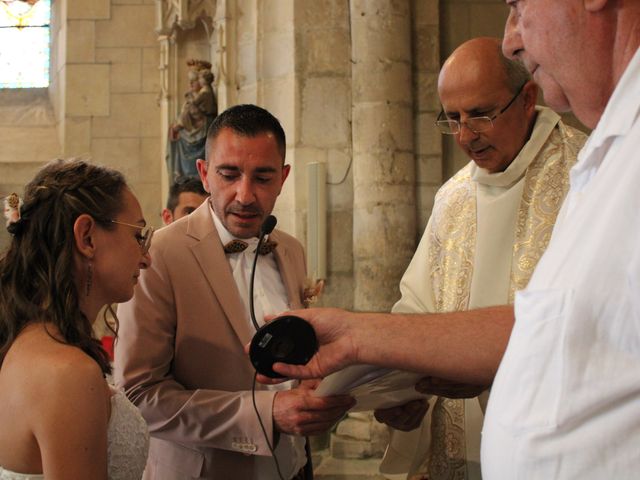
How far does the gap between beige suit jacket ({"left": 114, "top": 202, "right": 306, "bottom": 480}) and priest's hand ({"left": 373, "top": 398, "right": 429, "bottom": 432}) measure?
0.34 metres

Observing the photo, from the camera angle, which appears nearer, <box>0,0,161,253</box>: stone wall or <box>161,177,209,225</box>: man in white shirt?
<box>161,177,209,225</box>: man in white shirt

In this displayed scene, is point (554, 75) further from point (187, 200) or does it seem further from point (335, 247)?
point (335, 247)

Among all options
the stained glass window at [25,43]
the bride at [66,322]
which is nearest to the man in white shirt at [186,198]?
the bride at [66,322]

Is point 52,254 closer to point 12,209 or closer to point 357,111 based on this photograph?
point 12,209

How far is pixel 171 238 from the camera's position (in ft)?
7.98

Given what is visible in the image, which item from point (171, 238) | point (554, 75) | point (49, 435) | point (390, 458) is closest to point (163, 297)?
point (171, 238)

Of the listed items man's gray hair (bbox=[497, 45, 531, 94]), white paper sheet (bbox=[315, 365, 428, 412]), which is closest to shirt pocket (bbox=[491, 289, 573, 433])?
white paper sheet (bbox=[315, 365, 428, 412])

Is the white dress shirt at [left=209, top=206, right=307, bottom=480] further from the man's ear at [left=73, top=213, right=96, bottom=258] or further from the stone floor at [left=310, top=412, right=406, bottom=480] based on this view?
the stone floor at [left=310, top=412, right=406, bottom=480]

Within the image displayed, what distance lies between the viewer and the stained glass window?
424 inches

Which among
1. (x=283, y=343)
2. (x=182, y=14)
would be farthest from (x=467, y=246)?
(x=182, y=14)

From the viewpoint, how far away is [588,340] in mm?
938

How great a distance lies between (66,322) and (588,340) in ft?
4.22

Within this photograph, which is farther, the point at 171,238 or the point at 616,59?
the point at 171,238

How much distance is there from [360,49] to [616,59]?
5.45 m
